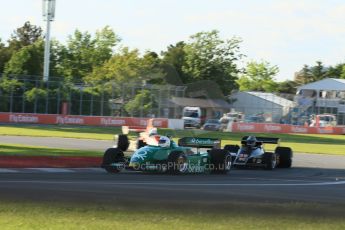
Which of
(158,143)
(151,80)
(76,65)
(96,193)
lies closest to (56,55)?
(76,65)

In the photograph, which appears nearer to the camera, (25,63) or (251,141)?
(251,141)

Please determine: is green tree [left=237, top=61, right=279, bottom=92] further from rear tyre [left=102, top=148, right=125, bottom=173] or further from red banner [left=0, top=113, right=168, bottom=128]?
rear tyre [left=102, top=148, right=125, bottom=173]

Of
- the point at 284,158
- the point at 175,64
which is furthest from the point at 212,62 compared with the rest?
the point at 284,158

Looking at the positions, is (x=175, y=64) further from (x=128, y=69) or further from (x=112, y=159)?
(x=112, y=159)

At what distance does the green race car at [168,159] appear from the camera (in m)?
19.3

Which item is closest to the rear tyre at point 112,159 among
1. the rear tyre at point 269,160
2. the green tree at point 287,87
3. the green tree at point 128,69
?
the rear tyre at point 269,160

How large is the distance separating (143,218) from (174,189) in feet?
13.9

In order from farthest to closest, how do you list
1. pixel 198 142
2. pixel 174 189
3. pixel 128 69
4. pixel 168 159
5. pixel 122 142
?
pixel 128 69
pixel 198 142
pixel 122 142
pixel 168 159
pixel 174 189

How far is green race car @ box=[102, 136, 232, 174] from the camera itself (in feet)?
63.2

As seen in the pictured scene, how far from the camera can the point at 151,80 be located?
96312 millimetres

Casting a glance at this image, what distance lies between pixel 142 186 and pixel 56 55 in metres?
98.0

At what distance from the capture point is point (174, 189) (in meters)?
14.4

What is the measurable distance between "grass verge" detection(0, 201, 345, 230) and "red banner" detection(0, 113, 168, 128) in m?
47.4

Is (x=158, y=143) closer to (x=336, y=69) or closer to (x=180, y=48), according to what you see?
(x=180, y=48)
